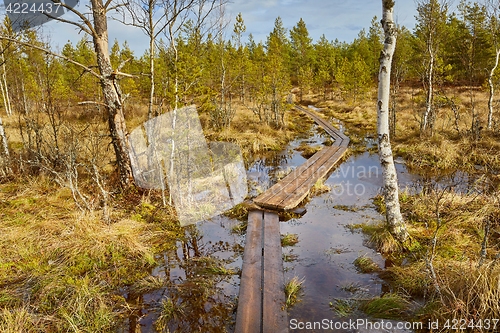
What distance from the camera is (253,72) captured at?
23594 mm

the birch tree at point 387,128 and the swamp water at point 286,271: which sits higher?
the birch tree at point 387,128

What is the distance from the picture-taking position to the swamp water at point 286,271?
4.15m

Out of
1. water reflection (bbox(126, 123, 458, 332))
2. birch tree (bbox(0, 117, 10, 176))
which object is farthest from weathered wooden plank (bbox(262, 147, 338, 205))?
birch tree (bbox(0, 117, 10, 176))

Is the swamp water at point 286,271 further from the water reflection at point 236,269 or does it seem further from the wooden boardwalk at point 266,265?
the wooden boardwalk at point 266,265

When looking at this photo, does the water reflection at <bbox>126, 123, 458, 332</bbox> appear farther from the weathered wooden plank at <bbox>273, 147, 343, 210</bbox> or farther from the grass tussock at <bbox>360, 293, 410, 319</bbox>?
the weathered wooden plank at <bbox>273, 147, 343, 210</bbox>

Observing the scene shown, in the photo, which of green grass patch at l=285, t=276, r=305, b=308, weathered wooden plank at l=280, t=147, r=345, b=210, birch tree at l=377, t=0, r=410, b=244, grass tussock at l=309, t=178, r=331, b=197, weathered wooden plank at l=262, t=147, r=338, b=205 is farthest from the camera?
grass tussock at l=309, t=178, r=331, b=197

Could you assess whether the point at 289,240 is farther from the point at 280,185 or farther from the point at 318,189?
the point at 318,189

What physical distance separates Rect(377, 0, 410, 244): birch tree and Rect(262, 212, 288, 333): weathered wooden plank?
2.37 meters

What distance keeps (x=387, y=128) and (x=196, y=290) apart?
15.1ft

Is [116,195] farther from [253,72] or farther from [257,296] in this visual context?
[253,72]

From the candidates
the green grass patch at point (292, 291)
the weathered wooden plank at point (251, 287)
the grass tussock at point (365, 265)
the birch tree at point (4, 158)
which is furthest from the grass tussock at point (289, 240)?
the birch tree at point (4, 158)

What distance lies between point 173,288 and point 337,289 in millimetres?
2660

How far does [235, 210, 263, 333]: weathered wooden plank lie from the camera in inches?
153

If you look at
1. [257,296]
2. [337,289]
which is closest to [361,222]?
[337,289]
